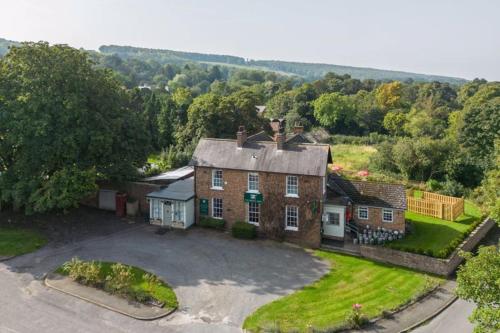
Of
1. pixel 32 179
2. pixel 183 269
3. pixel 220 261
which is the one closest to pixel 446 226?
pixel 220 261

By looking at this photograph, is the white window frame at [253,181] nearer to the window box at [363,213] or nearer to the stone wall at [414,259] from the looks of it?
the window box at [363,213]

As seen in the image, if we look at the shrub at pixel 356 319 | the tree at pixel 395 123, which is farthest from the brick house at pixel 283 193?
the tree at pixel 395 123

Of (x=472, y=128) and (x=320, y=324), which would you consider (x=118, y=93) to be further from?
(x=472, y=128)

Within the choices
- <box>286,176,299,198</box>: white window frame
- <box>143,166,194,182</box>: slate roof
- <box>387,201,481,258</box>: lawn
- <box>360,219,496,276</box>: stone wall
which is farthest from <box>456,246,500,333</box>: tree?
<box>143,166,194,182</box>: slate roof

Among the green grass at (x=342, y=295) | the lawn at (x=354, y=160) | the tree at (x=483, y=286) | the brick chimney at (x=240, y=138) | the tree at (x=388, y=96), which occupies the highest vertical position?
the tree at (x=388, y=96)

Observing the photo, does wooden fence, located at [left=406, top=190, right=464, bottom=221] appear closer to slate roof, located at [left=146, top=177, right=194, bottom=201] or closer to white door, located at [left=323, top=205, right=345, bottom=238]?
white door, located at [left=323, top=205, right=345, bottom=238]

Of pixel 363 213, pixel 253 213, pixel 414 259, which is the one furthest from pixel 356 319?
pixel 363 213

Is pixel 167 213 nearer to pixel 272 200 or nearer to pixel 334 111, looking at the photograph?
pixel 272 200
